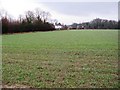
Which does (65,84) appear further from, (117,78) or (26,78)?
(117,78)

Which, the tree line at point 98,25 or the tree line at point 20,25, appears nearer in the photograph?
the tree line at point 20,25

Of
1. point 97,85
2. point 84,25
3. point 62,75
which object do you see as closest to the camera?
point 97,85

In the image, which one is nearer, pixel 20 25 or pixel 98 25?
pixel 20 25

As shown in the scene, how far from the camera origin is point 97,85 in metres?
6.39

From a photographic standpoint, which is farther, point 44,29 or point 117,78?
point 44,29

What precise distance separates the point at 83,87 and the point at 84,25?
354 feet

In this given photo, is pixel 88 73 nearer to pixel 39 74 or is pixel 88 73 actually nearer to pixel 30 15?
pixel 39 74

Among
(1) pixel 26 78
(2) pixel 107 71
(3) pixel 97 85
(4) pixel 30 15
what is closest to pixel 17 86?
(1) pixel 26 78

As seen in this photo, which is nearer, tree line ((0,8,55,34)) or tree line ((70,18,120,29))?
tree line ((0,8,55,34))

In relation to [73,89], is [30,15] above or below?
above

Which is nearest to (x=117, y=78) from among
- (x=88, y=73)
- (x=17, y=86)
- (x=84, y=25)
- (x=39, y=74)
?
(x=88, y=73)

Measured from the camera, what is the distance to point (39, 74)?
7770mm

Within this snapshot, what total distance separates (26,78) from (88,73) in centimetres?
214

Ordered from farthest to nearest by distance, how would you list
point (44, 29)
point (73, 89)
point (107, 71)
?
1. point (44, 29)
2. point (107, 71)
3. point (73, 89)
